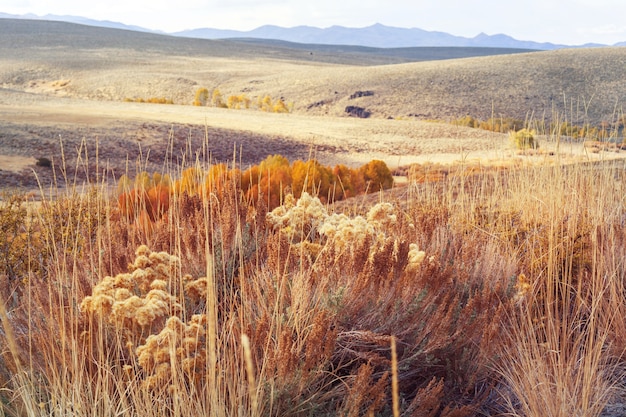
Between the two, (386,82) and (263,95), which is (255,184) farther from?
(386,82)

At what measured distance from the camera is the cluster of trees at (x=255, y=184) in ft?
15.9

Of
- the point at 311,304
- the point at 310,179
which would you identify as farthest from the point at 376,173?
the point at 311,304

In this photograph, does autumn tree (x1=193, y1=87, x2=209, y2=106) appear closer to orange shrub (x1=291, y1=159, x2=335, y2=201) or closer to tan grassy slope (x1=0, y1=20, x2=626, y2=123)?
tan grassy slope (x1=0, y1=20, x2=626, y2=123)

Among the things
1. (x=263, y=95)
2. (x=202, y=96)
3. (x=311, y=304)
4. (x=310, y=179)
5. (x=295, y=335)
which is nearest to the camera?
(x=295, y=335)

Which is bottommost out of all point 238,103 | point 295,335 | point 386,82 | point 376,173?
point 238,103

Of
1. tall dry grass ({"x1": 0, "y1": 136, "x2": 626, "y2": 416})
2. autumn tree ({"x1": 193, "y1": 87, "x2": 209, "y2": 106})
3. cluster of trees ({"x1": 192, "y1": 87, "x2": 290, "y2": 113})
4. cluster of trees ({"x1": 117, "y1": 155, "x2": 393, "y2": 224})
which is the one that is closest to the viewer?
tall dry grass ({"x1": 0, "y1": 136, "x2": 626, "y2": 416})

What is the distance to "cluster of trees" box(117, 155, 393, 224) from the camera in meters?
4.85

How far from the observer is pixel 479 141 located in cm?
2789

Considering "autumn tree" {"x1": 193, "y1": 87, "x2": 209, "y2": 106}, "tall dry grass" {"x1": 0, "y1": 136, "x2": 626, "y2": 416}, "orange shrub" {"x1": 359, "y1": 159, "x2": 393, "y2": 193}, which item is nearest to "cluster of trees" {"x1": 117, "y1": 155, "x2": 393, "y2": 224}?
"orange shrub" {"x1": 359, "y1": 159, "x2": 393, "y2": 193}

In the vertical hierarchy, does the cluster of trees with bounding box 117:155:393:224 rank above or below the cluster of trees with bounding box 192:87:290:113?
above

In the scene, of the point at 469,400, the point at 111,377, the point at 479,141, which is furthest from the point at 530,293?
the point at 479,141

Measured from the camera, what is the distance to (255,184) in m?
7.70

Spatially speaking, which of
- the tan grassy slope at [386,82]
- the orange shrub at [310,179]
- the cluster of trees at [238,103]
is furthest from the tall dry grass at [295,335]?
the cluster of trees at [238,103]

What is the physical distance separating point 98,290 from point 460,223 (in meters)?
3.09
